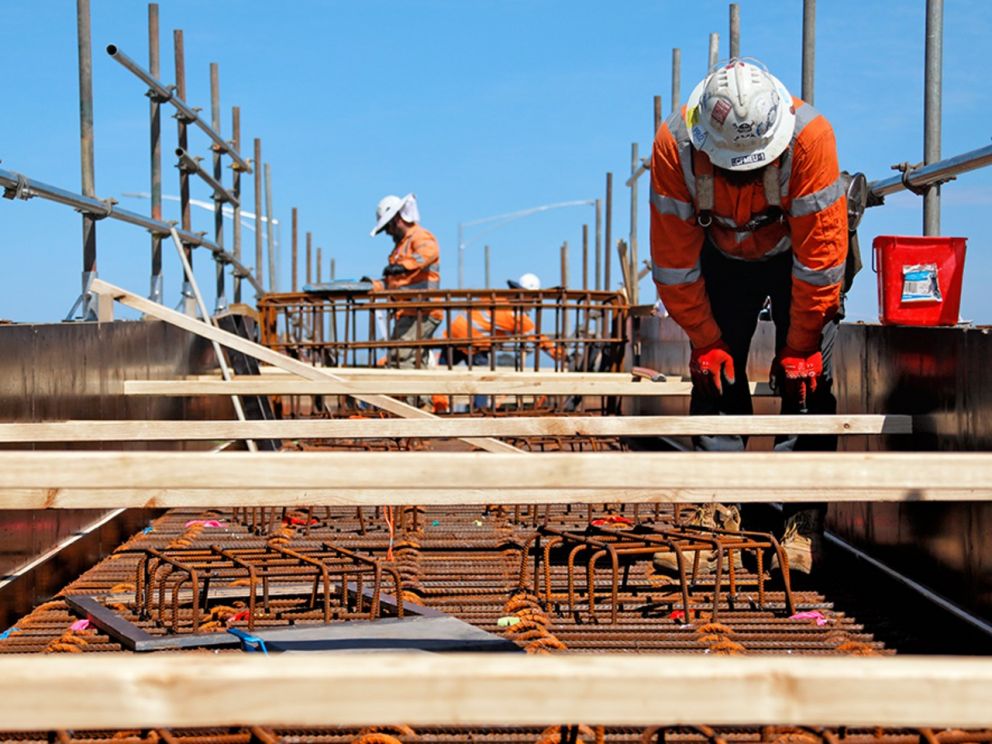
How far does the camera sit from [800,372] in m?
6.02

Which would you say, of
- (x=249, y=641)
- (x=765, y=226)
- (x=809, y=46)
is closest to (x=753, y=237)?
(x=765, y=226)

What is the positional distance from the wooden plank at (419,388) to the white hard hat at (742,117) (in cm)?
157

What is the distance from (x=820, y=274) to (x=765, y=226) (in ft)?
1.44

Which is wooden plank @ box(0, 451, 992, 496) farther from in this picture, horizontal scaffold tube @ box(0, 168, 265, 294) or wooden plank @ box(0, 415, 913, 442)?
horizontal scaffold tube @ box(0, 168, 265, 294)

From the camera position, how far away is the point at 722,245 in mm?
6297

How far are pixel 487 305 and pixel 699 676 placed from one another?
9697 mm

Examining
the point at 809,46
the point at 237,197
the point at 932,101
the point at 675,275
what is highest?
the point at 237,197

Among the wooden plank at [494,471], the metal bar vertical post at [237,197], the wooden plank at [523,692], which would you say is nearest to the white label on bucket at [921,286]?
the wooden plank at [494,471]

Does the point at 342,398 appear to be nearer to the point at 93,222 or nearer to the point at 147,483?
the point at 93,222

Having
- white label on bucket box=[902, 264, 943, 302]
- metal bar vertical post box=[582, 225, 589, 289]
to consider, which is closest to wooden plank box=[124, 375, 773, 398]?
white label on bucket box=[902, 264, 943, 302]

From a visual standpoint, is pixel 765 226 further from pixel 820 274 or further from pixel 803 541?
pixel 803 541

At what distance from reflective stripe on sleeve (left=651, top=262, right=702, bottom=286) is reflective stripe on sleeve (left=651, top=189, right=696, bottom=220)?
28 cm

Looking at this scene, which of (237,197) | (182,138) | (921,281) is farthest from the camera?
(237,197)

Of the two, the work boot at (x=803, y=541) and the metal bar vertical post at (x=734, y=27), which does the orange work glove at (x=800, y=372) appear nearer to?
the work boot at (x=803, y=541)
